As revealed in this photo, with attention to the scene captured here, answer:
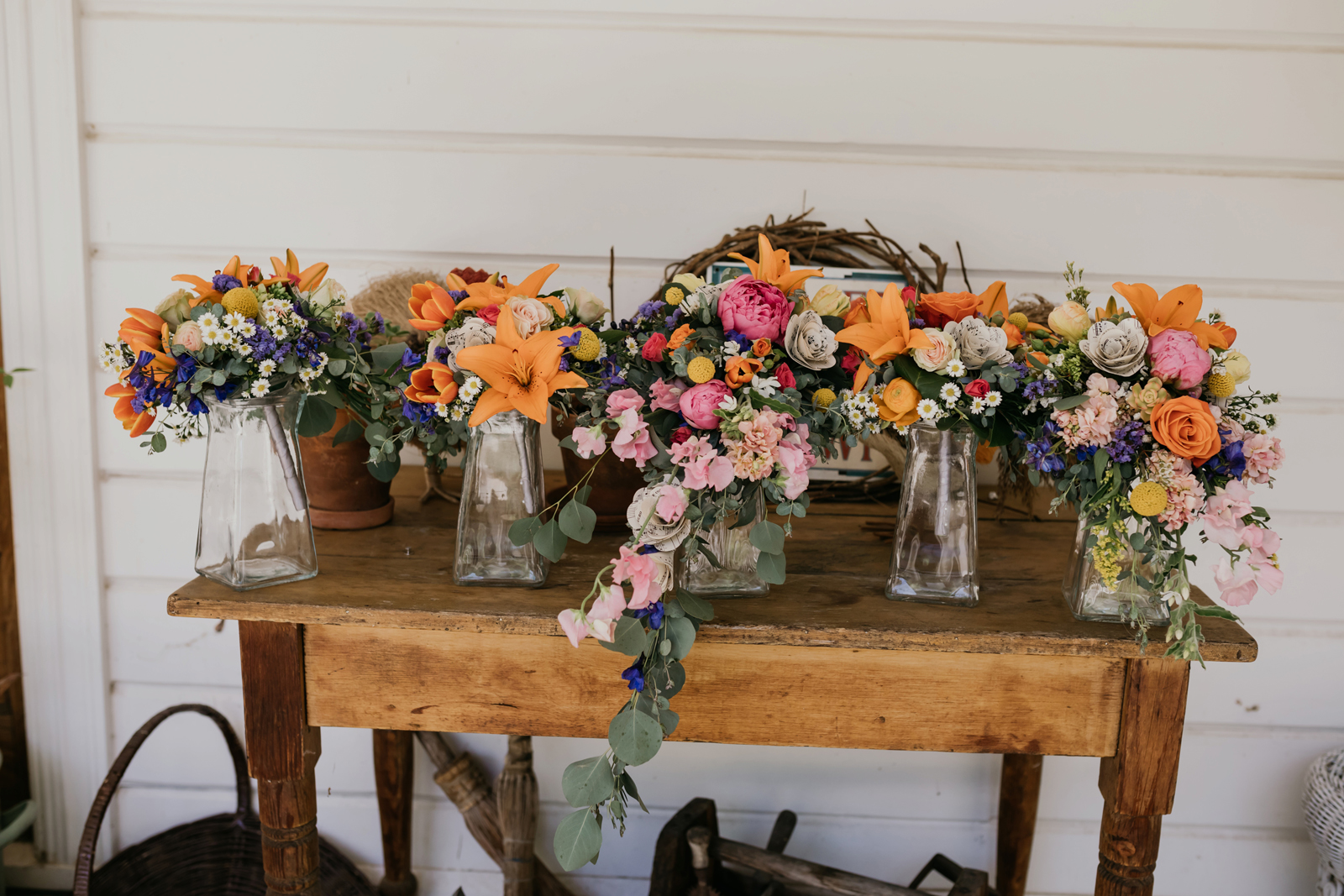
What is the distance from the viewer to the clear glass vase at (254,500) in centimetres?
95

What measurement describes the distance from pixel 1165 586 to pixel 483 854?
1243 mm

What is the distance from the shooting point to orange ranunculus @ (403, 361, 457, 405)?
862 millimetres

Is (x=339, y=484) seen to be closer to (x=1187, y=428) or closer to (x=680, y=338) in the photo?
(x=680, y=338)

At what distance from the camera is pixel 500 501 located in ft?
3.19

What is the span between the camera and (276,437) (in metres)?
0.97

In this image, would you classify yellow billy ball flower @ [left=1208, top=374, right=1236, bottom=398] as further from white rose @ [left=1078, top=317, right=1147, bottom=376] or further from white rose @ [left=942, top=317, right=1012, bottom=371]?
white rose @ [left=942, top=317, right=1012, bottom=371]

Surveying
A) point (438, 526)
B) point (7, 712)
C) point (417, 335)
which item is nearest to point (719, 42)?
point (417, 335)

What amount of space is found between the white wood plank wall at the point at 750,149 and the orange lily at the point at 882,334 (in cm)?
54

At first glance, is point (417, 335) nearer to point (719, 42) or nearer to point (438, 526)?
point (438, 526)

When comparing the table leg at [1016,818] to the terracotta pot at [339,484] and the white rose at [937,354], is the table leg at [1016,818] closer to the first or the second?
the white rose at [937,354]

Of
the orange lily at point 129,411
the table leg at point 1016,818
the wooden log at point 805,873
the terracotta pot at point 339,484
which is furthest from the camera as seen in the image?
the table leg at point 1016,818

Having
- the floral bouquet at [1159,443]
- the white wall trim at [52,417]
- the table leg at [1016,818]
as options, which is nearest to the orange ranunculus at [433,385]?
the floral bouquet at [1159,443]

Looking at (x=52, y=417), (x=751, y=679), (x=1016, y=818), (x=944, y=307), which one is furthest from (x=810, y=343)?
(x=52, y=417)

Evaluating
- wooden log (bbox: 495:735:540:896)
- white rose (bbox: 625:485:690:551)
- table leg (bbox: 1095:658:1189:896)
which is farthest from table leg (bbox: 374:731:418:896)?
table leg (bbox: 1095:658:1189:896)
